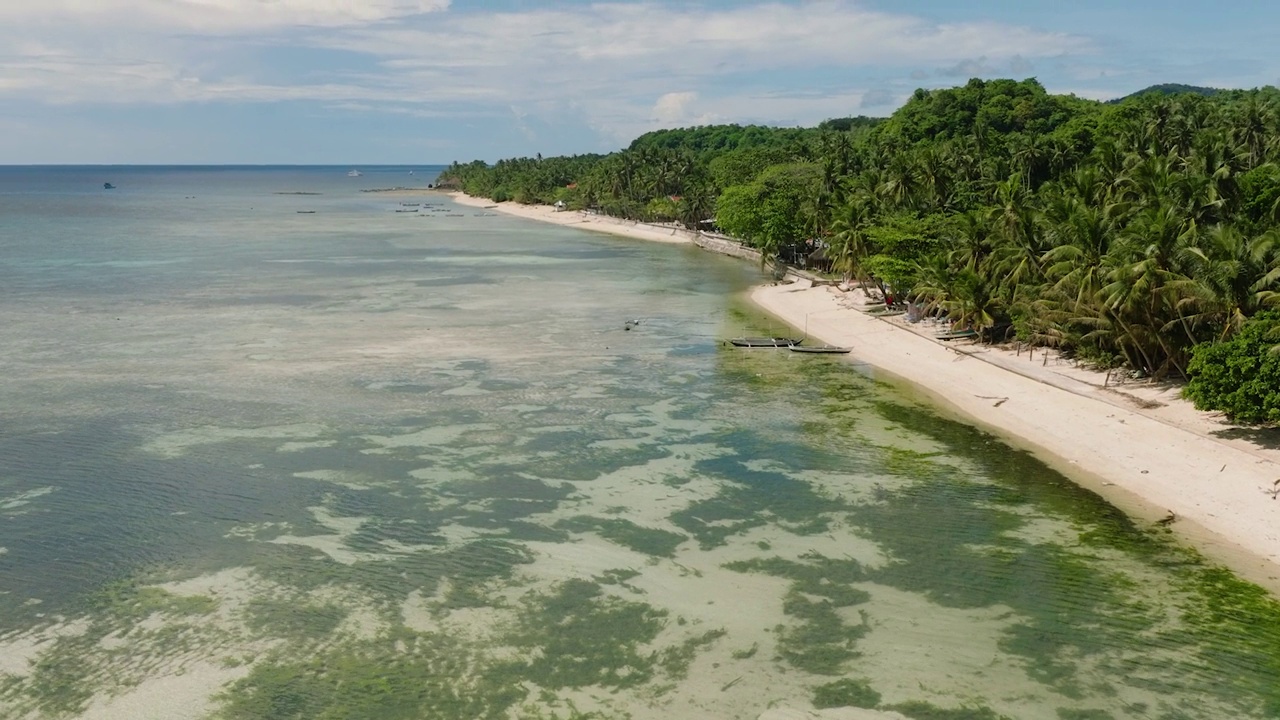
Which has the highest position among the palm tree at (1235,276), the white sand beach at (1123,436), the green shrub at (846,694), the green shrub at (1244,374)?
the palm tree at (1235,276)

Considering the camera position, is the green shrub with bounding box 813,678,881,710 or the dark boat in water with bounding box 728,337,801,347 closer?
the green shrub with bounding box 813,678,881,710

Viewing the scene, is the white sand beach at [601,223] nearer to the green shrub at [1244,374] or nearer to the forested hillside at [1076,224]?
the forested hillside at [1076,224]

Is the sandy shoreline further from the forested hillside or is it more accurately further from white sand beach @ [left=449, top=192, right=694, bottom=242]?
white sand beach @ [left=449, top=192, right=694, bottom=242]

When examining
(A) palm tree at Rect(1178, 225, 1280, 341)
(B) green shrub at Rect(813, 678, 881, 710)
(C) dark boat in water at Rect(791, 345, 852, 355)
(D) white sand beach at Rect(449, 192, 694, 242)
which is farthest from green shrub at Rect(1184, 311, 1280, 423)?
(D) white sand beach at Rect(449, 192, 694, 242)

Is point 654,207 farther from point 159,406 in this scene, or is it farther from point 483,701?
point 483,701

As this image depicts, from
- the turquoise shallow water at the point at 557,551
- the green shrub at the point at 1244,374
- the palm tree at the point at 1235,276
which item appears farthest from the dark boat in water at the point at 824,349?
the green shrub at the point at 1244,374

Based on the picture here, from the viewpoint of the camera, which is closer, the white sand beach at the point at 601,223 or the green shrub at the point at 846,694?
the green shrub at the point at 846,694
